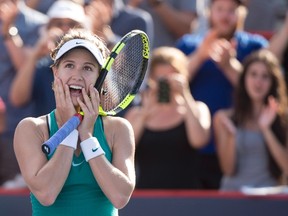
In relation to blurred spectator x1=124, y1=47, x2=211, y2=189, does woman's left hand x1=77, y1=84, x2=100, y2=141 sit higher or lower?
higher

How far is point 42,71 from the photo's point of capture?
6.54 meters

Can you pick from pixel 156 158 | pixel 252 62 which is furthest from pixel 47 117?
pixel 252 62

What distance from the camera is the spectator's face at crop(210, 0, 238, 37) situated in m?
6.67

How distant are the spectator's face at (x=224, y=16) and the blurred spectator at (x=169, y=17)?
2.32 ft

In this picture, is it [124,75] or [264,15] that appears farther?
[264,15]

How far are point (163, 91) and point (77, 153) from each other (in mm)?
2914

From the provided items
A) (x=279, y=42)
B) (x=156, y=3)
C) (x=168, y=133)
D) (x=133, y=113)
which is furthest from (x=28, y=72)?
(x=279, y=42)

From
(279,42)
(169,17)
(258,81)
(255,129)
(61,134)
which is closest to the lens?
(61,134)

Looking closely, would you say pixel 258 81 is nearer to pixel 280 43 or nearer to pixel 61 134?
pixel 280 43

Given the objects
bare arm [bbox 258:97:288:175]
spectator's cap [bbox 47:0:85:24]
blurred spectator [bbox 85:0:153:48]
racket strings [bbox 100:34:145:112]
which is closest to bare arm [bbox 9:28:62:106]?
spectator's cap [bbox 47:0:85:24]

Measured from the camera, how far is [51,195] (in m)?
3.09

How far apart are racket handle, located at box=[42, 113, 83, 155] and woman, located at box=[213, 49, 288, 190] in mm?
3024

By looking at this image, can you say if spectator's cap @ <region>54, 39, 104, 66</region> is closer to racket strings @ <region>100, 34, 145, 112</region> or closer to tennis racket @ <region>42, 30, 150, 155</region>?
tennis racket @ <region>42, 30, 150, 155</region>

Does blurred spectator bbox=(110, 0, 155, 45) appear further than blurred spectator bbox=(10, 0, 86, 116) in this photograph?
Yes
